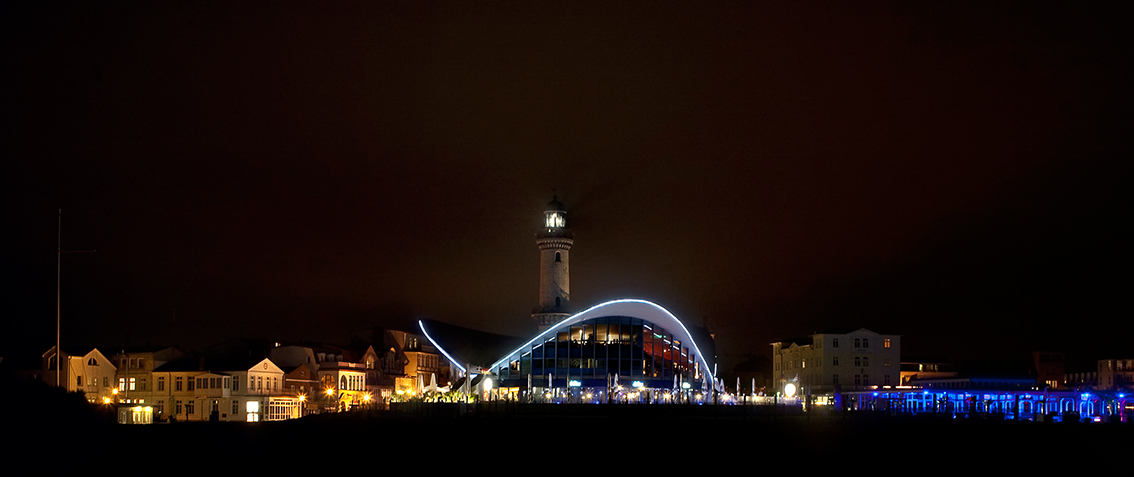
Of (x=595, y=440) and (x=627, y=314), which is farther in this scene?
(x=627, y=314)

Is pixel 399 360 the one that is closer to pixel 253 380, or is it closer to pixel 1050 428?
pixel 253 380

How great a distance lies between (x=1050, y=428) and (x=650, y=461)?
16.0 m

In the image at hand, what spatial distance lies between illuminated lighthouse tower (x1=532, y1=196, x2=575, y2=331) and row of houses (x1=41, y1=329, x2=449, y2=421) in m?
8.95

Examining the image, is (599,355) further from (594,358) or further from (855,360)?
(855,360)

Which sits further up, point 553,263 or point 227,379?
point 553,263

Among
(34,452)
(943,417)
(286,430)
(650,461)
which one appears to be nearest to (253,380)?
(286,430)

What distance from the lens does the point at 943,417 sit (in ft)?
155

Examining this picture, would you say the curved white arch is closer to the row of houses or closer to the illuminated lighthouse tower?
the row of houses

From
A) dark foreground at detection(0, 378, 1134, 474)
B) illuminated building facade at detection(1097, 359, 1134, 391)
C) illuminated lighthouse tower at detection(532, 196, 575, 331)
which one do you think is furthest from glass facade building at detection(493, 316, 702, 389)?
illuminated building facade at detection(1097, 359, 1134, 391)

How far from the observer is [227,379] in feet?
226

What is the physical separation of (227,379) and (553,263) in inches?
805

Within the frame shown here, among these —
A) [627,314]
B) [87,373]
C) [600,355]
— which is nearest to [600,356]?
[600,355]

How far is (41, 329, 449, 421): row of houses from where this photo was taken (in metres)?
68.9

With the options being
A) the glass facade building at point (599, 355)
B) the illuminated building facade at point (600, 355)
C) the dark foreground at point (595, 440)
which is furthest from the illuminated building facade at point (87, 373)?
the dark foreground at point (595, 440)
